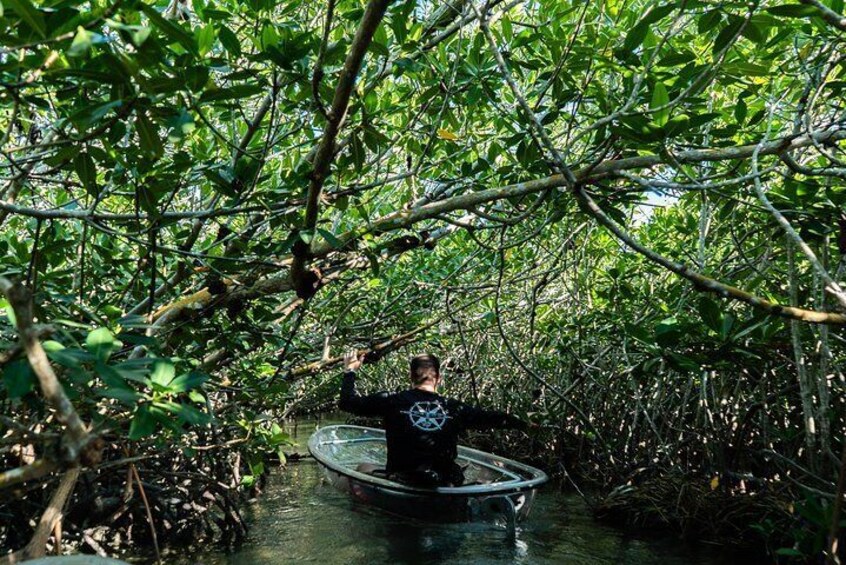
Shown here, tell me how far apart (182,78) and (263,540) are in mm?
4033

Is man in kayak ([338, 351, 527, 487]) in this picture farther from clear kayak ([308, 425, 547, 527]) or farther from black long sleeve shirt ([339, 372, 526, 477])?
clear kayak ([308, 425, 547, 527])

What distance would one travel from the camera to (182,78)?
1.58 meters

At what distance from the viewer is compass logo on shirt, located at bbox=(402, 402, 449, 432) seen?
173 inches

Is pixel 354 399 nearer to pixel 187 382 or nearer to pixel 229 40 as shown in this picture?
pixel 229 40

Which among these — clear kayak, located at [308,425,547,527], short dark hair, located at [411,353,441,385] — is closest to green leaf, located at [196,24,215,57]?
short dark hair, located at [411,353,441,385]

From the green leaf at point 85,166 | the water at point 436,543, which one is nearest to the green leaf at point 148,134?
the green leaf at point 85,166

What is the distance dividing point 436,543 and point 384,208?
2.46m

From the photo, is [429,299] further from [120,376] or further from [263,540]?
[120,376]

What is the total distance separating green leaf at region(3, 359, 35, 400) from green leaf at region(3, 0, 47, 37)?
0.64 m

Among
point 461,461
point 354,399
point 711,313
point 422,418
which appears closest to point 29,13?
point 711,313

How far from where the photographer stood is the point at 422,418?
440 cm

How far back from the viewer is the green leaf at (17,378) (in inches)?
40.3

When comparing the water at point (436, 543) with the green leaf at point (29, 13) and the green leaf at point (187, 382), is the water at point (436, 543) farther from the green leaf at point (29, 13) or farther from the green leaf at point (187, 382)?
the green leaf at point (29, 13)

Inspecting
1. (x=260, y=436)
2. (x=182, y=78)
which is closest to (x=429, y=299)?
(x=260, y=436)
